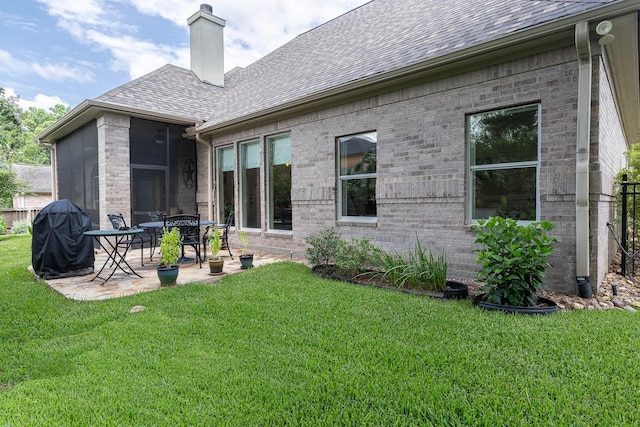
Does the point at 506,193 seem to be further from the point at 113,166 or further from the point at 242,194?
the point at 113,166

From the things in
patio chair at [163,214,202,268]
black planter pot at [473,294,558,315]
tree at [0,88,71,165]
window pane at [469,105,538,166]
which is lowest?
black planter pot at [473,294,558,315]

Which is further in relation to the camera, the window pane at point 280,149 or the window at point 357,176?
the window pane at point 280,149

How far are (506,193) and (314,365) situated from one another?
3830mm

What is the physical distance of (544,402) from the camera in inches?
79.6

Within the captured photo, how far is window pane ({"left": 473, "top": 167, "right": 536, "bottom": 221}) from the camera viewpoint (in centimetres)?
461

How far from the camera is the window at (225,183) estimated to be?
917cm

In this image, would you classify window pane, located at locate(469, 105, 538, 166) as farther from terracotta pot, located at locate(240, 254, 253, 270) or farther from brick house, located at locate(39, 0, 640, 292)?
terracotta pot, located at locate(240, 254, 253, 270)

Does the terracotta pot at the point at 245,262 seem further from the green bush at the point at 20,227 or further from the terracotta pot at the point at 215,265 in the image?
the green bush at the point at 20,227

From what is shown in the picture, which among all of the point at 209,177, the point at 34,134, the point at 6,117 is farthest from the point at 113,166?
the point at 34,134

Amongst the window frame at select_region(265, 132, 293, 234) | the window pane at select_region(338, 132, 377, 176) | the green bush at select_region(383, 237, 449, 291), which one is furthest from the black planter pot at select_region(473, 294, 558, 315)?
the window frame at select_region(265, 132, 293, 234)

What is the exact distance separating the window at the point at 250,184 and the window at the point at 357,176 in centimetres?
259

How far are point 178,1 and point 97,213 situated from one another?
25.5 feet

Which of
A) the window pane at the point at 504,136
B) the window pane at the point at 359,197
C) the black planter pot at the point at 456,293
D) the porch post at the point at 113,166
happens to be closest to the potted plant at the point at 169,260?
the window pane at the point at 359,197

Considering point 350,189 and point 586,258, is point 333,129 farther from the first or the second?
point 586,258
